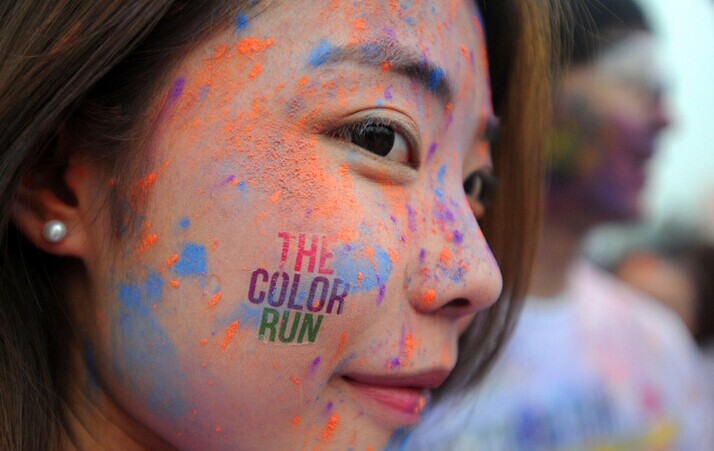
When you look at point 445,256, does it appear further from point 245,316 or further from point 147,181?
point 147,181

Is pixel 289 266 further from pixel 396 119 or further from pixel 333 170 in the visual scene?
pixel 396 119

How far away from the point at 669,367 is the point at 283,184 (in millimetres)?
2839

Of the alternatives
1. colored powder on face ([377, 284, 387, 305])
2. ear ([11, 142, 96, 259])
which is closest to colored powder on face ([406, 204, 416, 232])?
colored powder on face ([377, 284, 387, 305])

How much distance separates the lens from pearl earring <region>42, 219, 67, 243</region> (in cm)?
138

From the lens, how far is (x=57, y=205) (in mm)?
1402

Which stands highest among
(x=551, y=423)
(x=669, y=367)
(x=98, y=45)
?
(x=98, y=45)

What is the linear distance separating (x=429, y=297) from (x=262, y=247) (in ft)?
0.89

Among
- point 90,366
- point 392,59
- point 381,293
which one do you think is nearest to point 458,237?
point 381,293

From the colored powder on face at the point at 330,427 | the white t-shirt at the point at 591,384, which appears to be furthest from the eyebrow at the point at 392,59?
the white t-shirt at the point at 591,384

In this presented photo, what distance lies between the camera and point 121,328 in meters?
1.35

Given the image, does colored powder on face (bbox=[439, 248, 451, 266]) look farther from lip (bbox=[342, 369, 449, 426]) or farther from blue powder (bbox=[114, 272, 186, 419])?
blue powder (bbox=[114, 272, 186, 419])

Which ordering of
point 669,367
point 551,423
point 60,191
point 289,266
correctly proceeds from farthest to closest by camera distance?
1. point 669,367
2. point 551,423
3. point 60,191
4. point 289,266

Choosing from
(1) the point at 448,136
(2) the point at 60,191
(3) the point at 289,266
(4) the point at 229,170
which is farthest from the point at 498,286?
(2) the point at 60,191

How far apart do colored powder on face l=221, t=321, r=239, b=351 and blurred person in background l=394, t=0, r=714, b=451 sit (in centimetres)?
174
